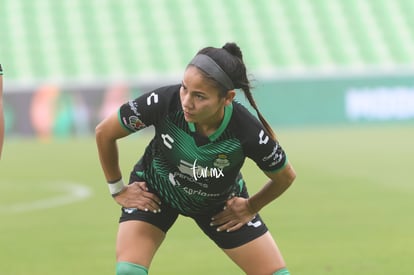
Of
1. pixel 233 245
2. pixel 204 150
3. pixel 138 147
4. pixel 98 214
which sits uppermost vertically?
pixel 204 150

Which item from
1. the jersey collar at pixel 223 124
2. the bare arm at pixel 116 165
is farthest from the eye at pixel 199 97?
the bare arm at pixel 116 165

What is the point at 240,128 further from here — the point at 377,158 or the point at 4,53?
the point at 4,53

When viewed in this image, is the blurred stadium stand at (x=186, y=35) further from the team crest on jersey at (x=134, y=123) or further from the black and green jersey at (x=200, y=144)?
the team crest on jersey at (x=134, y=123)

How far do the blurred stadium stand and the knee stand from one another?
2573cm

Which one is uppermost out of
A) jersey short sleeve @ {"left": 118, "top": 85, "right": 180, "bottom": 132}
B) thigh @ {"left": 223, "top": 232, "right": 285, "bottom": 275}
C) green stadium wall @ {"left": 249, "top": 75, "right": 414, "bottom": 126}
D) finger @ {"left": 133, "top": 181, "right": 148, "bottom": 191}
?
jersey short sleeve @ {"left": 118, "top": 85, "right": 180, "bottom": 132}

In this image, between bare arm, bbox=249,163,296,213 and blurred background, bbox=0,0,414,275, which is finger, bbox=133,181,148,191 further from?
blurred background, bbox=0,0,414,275

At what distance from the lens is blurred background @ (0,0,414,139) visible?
29.0 m

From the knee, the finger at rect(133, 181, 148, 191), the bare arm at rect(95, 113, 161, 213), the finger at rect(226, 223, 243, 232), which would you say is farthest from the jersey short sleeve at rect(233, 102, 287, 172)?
the knee

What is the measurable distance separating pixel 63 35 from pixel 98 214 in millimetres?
20880

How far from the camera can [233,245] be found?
296 inches

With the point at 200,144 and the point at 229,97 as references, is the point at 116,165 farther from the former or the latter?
the point at 229,97

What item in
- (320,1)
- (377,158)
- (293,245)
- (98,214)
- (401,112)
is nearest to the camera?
(293,245)

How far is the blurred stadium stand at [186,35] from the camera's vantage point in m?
33.9

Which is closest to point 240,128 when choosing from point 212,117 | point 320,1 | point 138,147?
point 212,117
